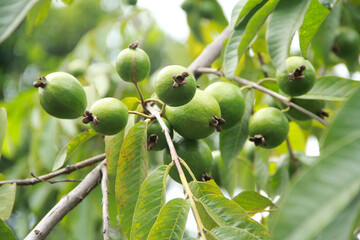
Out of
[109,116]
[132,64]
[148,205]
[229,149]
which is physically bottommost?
[229,149]

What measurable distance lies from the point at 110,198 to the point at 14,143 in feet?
5.82

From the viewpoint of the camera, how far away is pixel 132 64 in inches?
57.6

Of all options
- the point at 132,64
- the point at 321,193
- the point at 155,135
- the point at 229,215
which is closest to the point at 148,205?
the point at 229,215

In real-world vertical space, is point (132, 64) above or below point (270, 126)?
above

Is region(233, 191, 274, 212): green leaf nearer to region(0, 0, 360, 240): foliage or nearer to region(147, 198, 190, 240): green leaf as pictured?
region(0, 0, 360, 240): foliage

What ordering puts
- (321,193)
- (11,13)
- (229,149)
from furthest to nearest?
(229,149) < (11,13) < (321,193)

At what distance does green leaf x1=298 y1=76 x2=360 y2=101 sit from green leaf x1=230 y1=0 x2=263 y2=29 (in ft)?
2.12

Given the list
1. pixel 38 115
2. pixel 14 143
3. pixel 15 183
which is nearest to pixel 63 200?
pixel 15 183

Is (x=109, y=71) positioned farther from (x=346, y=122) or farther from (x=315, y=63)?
(x=346, y=122)

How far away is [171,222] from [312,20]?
0.85 m

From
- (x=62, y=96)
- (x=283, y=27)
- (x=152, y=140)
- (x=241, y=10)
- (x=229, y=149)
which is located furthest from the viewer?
(x=229, y=149)

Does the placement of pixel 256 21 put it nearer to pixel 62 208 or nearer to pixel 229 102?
pixel 229 102

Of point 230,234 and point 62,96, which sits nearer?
point 230,234

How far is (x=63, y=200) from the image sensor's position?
4.82 feet
